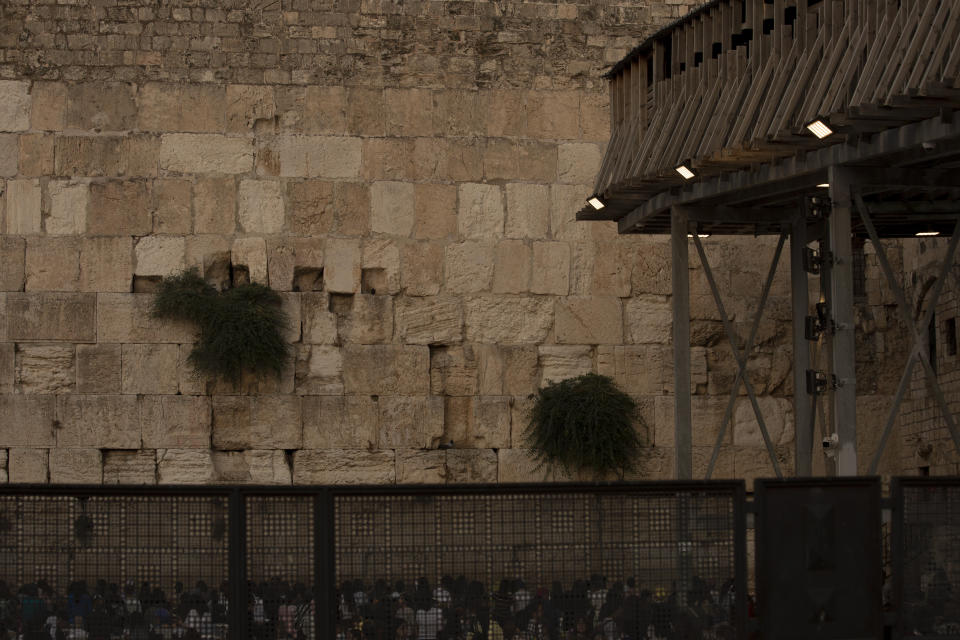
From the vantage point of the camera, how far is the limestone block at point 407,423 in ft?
46.1

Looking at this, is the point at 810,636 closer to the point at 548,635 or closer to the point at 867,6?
the point at 548,635

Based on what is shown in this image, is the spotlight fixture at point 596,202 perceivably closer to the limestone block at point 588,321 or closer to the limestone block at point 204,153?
the limestone block at point 588,321

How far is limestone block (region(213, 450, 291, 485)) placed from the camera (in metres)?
13.8

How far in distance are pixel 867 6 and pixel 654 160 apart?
2.25 metres

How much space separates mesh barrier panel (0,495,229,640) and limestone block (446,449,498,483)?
7.40 metres

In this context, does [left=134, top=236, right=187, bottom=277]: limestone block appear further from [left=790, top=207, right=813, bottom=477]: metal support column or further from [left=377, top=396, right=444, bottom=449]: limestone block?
[left=790, top=207, right=813, bottom=477]: metal support column

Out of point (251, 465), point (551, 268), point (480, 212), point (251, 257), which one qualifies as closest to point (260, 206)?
point (251, 257)

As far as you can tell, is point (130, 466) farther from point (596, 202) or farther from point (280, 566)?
point (280, 566)

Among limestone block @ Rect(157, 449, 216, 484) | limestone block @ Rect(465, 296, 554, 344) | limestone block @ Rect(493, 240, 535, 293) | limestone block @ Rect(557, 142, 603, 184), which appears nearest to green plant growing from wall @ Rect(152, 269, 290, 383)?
limestone block @ Rect(157, 449, 216, 484)

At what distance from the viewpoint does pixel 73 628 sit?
6641 millimetres

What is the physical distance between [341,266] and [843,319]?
551 centimetres

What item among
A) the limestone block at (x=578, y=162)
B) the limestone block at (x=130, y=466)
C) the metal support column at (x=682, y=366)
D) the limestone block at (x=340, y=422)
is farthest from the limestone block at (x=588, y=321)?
the limestone block at (x=130, y=466)

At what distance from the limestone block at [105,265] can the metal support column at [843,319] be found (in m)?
6.72

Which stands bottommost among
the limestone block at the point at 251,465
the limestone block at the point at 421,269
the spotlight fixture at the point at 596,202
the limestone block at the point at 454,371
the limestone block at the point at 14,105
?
the limestone block at the point at 251,465
